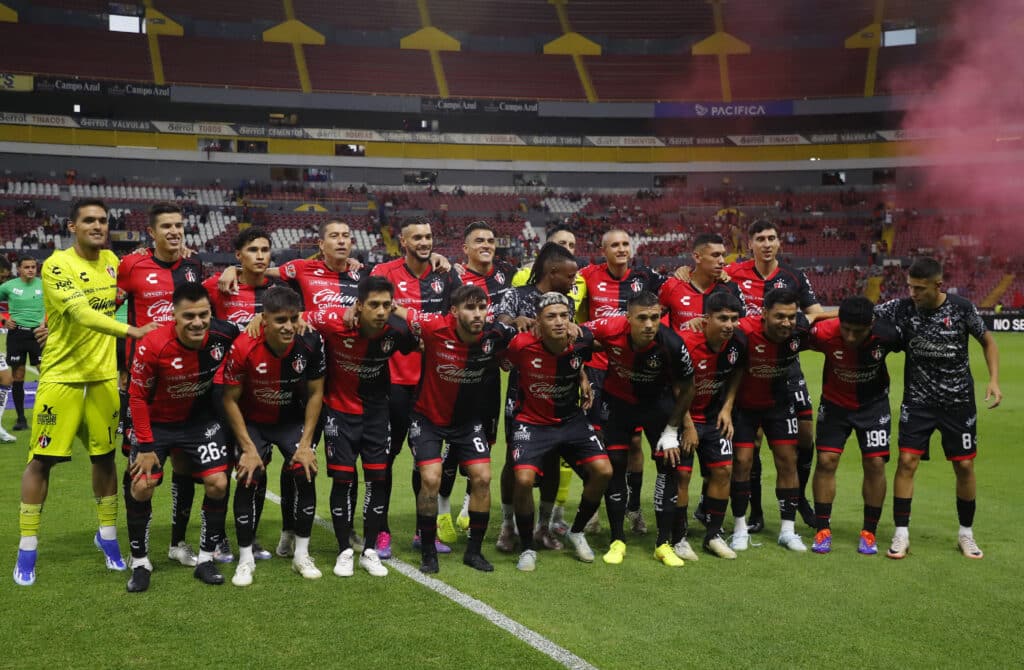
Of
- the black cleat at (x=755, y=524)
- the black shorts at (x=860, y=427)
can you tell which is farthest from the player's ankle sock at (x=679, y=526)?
the black shorts at (x=860, y=427)

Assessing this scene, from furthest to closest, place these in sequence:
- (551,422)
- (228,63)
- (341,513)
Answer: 1. (228,63)
2. (551,422)
3. (341,513)

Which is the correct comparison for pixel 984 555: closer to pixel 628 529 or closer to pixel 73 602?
pixel 628 529

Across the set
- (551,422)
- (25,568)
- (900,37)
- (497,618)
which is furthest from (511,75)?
(497,618)

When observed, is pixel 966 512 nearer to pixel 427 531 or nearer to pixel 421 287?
pixel 427 531

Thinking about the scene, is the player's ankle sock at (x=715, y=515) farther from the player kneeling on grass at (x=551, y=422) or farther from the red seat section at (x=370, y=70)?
the red seat section at (x=370, y=70)

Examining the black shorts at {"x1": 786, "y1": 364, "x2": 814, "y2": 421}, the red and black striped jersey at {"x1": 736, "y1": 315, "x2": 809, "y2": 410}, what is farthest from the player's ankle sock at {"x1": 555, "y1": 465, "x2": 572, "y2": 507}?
the black shorts at {"x1": 786, "y1": 364, "x2": 814, "y2": 421}

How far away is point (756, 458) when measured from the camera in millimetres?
7586

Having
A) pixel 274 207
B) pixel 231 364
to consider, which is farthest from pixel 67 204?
pixel 231 364

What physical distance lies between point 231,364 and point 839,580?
4368mm

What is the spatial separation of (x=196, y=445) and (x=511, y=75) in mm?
46191

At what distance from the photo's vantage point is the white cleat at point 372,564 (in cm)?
606

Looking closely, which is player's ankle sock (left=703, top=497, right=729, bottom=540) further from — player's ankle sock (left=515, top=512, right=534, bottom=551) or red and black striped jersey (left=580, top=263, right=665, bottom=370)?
red and black striped jersey (left=580, top=263, right=665, bottom=370)

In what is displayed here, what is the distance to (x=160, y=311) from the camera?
657 centimetres

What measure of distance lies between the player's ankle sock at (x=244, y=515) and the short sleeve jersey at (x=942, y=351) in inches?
195
